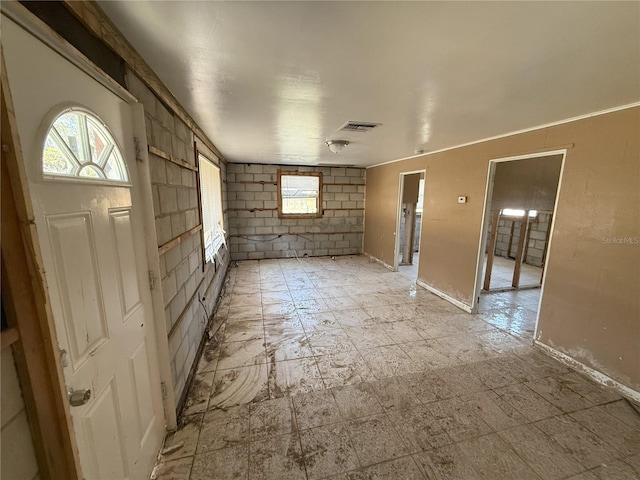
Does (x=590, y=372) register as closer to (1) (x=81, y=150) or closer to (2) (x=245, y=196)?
(1) (x=81, y=150)

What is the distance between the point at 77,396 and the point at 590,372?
3588 millimetres

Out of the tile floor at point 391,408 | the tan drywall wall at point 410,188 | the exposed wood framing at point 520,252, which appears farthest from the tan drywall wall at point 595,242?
the tan drywall wall at point 410,188

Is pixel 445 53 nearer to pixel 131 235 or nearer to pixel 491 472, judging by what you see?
pixel 131 235

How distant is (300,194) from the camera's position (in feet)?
20.4

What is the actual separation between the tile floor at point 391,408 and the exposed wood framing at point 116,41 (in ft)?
7.28

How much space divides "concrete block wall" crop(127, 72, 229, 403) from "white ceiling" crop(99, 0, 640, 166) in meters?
0.27

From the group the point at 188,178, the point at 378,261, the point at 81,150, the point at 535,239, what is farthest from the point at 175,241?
the point at 535,239

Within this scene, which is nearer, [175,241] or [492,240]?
[175,241]

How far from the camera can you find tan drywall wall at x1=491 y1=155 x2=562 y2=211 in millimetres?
3664

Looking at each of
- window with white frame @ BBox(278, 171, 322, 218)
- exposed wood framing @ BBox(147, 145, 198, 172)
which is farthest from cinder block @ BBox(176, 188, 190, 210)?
window with white frame @ BBox(278, 171, 322, 218)

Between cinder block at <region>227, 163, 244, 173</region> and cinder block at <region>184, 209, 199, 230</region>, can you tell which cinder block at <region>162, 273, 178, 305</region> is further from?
cinder block at <region>227, 163, 244, 173</region>

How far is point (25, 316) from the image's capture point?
2.21ft

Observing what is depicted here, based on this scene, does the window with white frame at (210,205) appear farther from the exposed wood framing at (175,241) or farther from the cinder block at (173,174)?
the cinder block at (173,174)

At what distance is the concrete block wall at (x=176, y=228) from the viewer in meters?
1.61
